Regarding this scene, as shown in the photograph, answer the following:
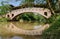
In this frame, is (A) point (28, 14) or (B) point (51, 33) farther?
(A) point (28, 14)

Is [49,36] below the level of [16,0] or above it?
above

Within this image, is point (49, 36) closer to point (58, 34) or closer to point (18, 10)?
point (58, 34)

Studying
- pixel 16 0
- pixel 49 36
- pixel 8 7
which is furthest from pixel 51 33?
pixel 8 7

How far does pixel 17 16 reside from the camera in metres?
25.0

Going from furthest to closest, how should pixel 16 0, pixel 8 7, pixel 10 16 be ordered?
pixel 10 16 → pixel 8 7 → pixel 16 0

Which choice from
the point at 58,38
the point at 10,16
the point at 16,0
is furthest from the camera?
the point at 10,16

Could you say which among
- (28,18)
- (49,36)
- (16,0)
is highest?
(49,36)

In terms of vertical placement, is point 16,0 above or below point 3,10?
above

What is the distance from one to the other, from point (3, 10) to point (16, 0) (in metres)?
6.77

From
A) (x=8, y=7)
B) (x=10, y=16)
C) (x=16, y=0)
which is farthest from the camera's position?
(x=10, y=16)

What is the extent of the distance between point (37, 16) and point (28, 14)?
1553 millimetres

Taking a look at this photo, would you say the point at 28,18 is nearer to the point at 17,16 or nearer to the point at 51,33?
the point at 17,16

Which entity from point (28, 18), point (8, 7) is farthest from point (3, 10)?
point (28, 18)

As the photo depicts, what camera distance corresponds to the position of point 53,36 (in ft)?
16.4
